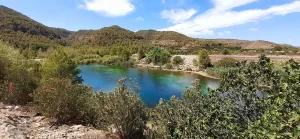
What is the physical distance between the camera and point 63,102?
1071 centimetres

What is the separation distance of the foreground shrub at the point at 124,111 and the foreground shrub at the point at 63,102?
6.04 feet

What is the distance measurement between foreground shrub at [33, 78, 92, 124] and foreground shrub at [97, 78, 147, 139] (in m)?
1.84

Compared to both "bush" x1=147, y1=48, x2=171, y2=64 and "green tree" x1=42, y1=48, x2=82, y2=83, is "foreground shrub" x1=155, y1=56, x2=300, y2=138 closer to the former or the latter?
"green tree" x1=42, y1=48, x2=82, y2=83

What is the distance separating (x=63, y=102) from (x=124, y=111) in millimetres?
3172

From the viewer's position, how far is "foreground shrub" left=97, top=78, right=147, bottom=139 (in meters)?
9.25

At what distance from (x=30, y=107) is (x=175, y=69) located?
53708 millimetres

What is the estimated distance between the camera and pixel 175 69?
212 feet

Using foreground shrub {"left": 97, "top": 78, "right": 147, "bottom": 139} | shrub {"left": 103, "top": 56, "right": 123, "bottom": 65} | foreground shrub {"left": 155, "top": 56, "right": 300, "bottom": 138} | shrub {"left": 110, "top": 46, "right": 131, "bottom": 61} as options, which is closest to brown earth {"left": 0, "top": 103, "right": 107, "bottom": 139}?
foreground shrub {"left": 97, "top": 78, "right": 147, "bottom": 139}

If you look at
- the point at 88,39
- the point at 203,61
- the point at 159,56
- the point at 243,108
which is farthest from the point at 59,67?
the point at 88,39

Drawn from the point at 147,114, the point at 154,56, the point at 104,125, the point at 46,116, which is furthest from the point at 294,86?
the point at 154,56

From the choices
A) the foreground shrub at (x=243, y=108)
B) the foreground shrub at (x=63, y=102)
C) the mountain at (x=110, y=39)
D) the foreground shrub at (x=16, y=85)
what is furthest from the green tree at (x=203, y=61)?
the mountain at (x=110, y=39)

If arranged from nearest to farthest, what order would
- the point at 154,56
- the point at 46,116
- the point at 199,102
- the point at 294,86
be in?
the point at 294,86 < the point at 199,102 < the point at 46,116 < the point at 154,56

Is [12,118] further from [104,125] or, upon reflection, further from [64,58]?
[64,58]

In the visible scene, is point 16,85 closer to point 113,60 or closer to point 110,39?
point 113,60
